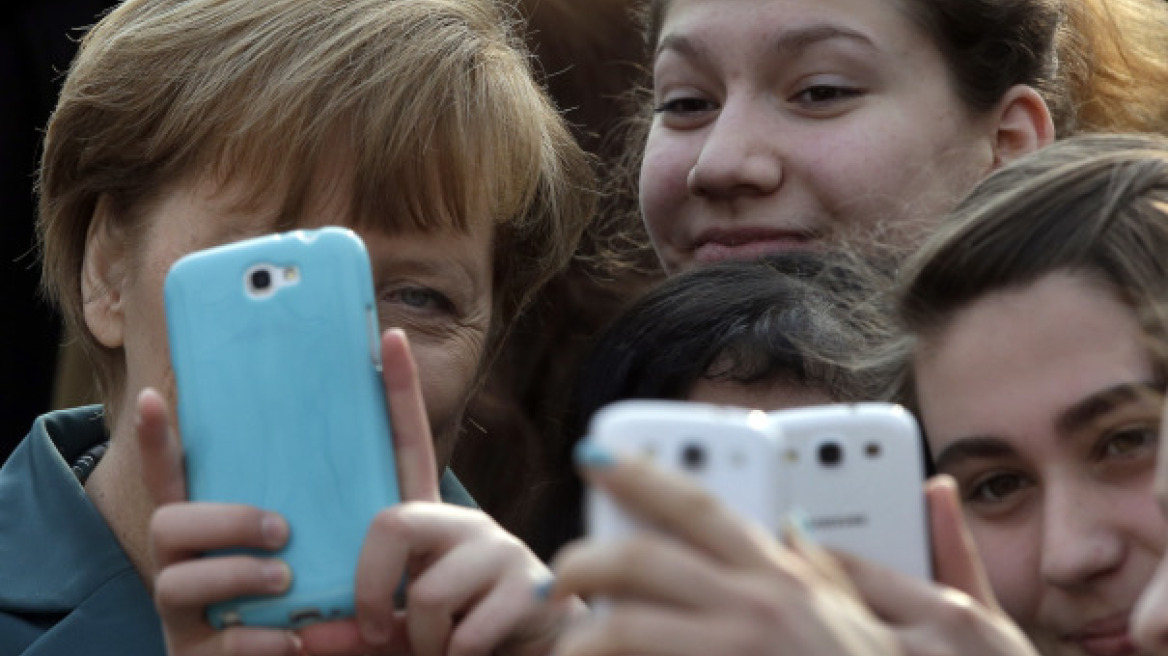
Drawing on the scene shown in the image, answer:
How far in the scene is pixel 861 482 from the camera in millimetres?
1498

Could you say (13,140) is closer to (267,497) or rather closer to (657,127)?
(657,127)

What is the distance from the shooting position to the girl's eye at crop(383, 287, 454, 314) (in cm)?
221

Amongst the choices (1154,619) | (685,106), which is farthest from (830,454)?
(685,106)

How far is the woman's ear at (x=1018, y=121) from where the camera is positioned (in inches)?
104

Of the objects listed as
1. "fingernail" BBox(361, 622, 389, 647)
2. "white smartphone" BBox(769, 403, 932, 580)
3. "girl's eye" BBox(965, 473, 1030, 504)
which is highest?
"white smartphone" BBox(769, 403, 932, 580)

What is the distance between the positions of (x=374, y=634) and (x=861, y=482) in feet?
1.62

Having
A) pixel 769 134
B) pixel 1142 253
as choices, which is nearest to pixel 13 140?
pixel 769 134

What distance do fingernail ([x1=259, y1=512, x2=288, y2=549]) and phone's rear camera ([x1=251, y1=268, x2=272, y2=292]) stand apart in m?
0.24

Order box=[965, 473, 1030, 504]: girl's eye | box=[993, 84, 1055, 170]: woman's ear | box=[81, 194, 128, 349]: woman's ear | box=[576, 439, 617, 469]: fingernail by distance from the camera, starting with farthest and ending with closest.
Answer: box=[993, 84, 1055, 170]: woman's ear, box=[81, 194, 128, 349]: woman's ear, box=[965, 473, 1030, 504]: girl's eye, box=[576, 439, 617, 469]: fingernail

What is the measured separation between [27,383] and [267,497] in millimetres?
2282

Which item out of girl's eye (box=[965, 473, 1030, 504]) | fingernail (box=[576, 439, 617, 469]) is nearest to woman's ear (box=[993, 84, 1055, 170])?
girl's eye (box=[965, 473, 1030, 504])

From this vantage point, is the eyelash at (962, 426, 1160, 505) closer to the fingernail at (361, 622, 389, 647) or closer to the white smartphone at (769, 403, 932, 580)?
the white smartphone at (769, 403, 932, 580)

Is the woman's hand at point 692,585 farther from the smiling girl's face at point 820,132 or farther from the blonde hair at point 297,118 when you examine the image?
the smiling girl's face at point 820,132

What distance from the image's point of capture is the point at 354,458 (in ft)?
5.70
